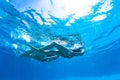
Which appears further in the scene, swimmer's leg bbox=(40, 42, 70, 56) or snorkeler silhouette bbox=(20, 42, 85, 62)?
snorkeler silhouette bbox=(20, 42, 85, 62)

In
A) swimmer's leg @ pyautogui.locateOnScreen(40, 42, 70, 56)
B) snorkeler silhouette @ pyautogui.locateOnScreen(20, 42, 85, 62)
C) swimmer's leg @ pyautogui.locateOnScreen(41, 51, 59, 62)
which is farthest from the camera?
swimmer's leg @ pyautogui.locateOnScreen(41, 51, 59, 62)

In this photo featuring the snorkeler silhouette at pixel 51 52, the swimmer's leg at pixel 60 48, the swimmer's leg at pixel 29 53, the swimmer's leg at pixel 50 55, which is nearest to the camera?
the swimmer's leg at pixel 60 48

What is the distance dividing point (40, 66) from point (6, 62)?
12669 millimetres

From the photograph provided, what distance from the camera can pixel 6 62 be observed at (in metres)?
34.6

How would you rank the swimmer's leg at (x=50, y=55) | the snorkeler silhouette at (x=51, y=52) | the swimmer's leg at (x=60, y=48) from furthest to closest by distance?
the swimmer's leg at (x=50, y=55), the snorkeler silhouette at (x=51, y=52), the swimmer's leg at (x=60, y=48)

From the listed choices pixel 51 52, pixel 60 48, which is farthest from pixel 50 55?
pixel 60 48

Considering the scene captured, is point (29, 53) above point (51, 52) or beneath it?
→ beneath

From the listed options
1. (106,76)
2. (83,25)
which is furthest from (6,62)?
(106,76)

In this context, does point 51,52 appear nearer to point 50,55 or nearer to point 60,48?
point 50,55

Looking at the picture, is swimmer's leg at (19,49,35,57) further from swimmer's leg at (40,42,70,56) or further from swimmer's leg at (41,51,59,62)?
swimmer's leg at (40,42,70,56)

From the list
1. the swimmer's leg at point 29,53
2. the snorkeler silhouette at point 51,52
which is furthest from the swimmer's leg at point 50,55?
the swimmer's leg at point 29,53

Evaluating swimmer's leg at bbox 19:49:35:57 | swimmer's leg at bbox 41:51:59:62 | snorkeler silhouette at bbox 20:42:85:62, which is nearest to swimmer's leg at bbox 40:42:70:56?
snorkeler silhouette at bbox 20:42:85:62

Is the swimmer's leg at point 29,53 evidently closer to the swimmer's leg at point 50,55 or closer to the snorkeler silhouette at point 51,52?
the snorkeler silhouette at point 51,52

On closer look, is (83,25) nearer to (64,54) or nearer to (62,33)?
(62,33)
